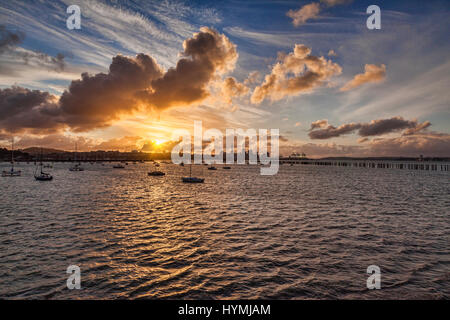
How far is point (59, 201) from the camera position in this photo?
43906 millimetres

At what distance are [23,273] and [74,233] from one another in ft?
29.9

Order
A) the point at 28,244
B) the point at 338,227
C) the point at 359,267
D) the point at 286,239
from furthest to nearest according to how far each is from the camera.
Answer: the point at 338,227, the point at 286,239, the point at 28,244, the point at 359,267

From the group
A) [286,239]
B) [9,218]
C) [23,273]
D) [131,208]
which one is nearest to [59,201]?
[9,218]

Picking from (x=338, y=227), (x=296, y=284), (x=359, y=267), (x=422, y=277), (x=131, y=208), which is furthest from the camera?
(x=131, y=208)

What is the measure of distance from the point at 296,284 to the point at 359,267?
19.6 ft

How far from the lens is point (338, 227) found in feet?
90.6

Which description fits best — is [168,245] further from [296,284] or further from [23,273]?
[296,284]
